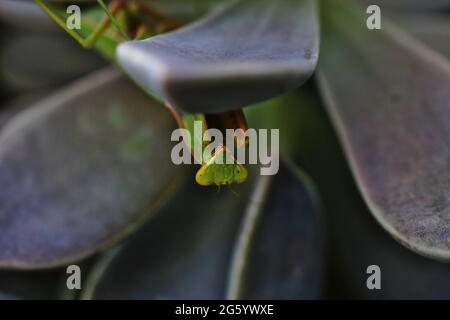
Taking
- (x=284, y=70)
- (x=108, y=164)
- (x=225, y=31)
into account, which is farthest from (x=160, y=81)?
(x=108, y=164)

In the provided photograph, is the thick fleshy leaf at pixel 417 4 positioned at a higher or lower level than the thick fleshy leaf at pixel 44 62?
higher

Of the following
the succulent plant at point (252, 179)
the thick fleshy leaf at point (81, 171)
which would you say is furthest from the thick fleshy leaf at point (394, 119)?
the thick fleshy leaf at point (81, 171)

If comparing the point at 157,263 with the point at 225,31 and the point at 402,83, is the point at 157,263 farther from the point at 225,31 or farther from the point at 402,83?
the point at 402,83

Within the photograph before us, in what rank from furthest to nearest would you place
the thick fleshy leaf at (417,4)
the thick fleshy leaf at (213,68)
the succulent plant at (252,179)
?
the thick fleshy leaf at (417,4)
the succulent plant at (252,179)
the thick fleshy leaf at (213,68)

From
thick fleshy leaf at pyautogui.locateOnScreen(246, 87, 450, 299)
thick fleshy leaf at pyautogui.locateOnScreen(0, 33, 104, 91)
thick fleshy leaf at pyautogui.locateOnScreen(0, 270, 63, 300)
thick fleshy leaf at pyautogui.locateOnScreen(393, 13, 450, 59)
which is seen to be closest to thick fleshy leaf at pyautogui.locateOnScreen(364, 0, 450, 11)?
thick fleshy leaf at pyautogui.locateOnScreen(393, 13, 450, 59)

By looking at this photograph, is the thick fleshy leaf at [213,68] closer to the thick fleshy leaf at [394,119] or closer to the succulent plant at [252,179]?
the succulent plant at [252,179]

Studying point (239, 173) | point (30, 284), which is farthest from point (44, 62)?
point (239, 173)
